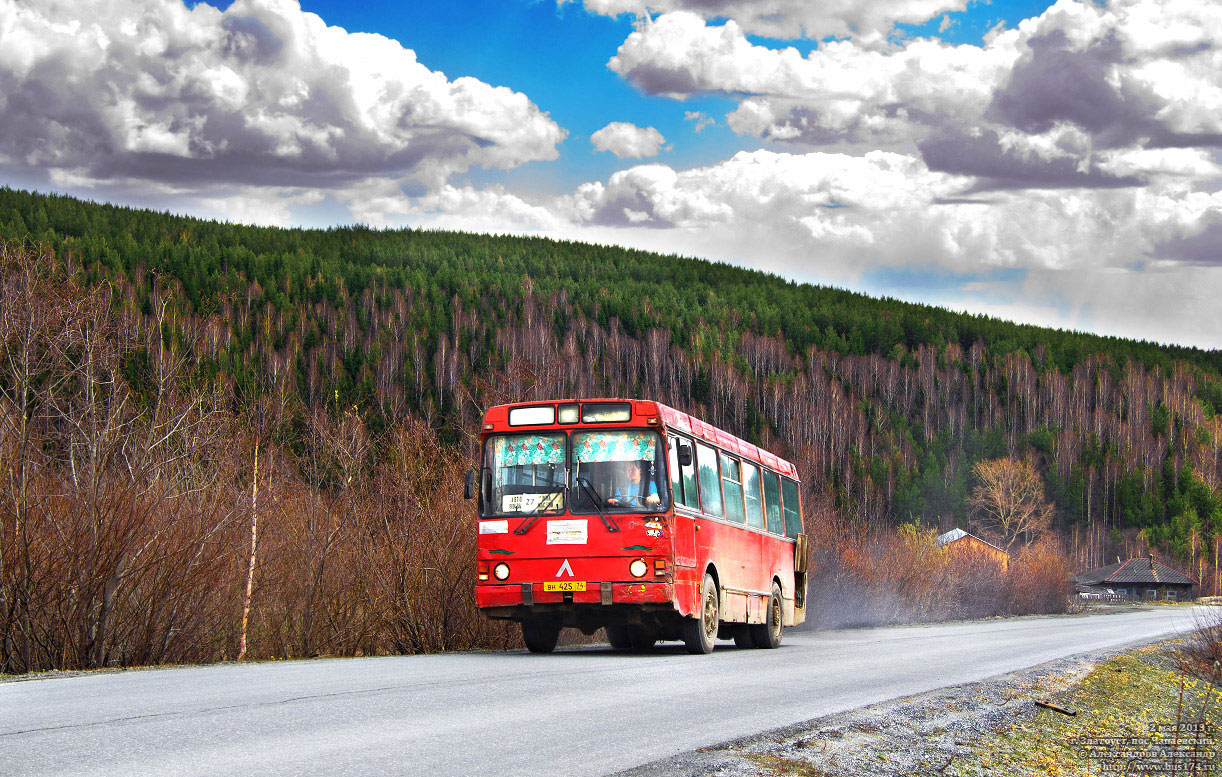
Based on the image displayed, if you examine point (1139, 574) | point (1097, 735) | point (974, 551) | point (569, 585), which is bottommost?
point (1097, 735)

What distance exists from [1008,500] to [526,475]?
356 feet

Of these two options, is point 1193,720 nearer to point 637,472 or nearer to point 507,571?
point 637,472

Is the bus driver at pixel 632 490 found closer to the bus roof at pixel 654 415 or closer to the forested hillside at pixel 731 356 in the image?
the bus roof at pixel 654 415

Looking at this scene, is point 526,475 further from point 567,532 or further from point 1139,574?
point 1139,574

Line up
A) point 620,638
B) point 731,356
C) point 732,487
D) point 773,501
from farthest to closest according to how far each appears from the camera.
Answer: point 731,356 → point 773,501 → point 620,638 → point 732,487

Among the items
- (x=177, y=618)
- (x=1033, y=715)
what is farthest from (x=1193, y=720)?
(x=177, y=618)

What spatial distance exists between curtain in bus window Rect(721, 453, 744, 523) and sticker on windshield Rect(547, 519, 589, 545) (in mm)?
3361

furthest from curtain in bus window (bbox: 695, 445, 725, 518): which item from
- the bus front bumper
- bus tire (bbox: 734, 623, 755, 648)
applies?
bus tire (bbox: 734, 623, 755, 648)

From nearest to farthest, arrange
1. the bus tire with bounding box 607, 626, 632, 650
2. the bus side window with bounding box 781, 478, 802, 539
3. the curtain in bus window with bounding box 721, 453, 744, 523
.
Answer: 1. the curtain in bus window with bounding box 721, 453, 744, 523
2. the bus tire with bounding box 607, 626, 632, 650
3. the bus side window with bounding box 781, 478, 802, 539

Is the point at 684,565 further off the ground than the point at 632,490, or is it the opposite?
the point at 632,490

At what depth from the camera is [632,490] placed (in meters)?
16.5

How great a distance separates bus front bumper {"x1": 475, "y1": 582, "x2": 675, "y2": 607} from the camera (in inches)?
635

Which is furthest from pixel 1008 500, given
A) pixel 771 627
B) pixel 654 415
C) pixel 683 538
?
pixel 654 415

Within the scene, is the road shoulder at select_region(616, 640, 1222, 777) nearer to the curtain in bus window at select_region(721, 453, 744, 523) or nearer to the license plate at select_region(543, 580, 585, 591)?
the license plate at select_region(543, 580, 585, 591)
